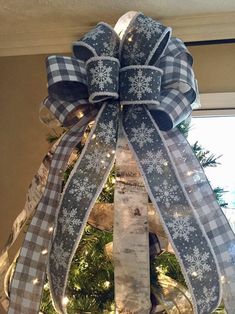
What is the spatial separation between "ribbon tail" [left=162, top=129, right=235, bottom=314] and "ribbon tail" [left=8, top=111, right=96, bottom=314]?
0.51 feet

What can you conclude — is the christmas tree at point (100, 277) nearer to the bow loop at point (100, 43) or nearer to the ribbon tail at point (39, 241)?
the ribbon tail at point (39, 241)

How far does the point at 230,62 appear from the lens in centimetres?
128

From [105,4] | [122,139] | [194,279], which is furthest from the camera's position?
[105,4]

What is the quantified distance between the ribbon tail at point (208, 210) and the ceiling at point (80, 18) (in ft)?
2.32

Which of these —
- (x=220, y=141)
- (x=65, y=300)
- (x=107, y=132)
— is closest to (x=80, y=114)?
(x=107, y=132)

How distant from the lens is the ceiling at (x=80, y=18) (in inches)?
45.0

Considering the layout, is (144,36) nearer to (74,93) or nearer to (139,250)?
(74,93)

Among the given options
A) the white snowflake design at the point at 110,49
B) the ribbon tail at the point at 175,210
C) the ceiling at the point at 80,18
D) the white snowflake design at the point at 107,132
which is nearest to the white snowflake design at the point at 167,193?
the ribbon tail at the point at 175,210

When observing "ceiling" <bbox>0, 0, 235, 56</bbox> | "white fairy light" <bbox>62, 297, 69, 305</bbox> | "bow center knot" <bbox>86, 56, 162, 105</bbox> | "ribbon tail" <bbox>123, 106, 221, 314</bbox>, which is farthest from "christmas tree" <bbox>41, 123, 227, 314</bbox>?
"ceiling" <bbox>0, 0, 235, 56</bbox>

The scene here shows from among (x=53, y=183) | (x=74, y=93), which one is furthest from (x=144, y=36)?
(x=53, y=183)

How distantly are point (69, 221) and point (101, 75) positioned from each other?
0.71 ft

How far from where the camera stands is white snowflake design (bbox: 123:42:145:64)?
0.56 m

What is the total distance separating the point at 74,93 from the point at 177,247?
31 centimetres

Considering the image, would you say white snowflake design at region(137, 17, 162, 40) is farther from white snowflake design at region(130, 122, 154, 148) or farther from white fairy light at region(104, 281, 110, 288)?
white fairy light at region(104, 281, 110, 288)
